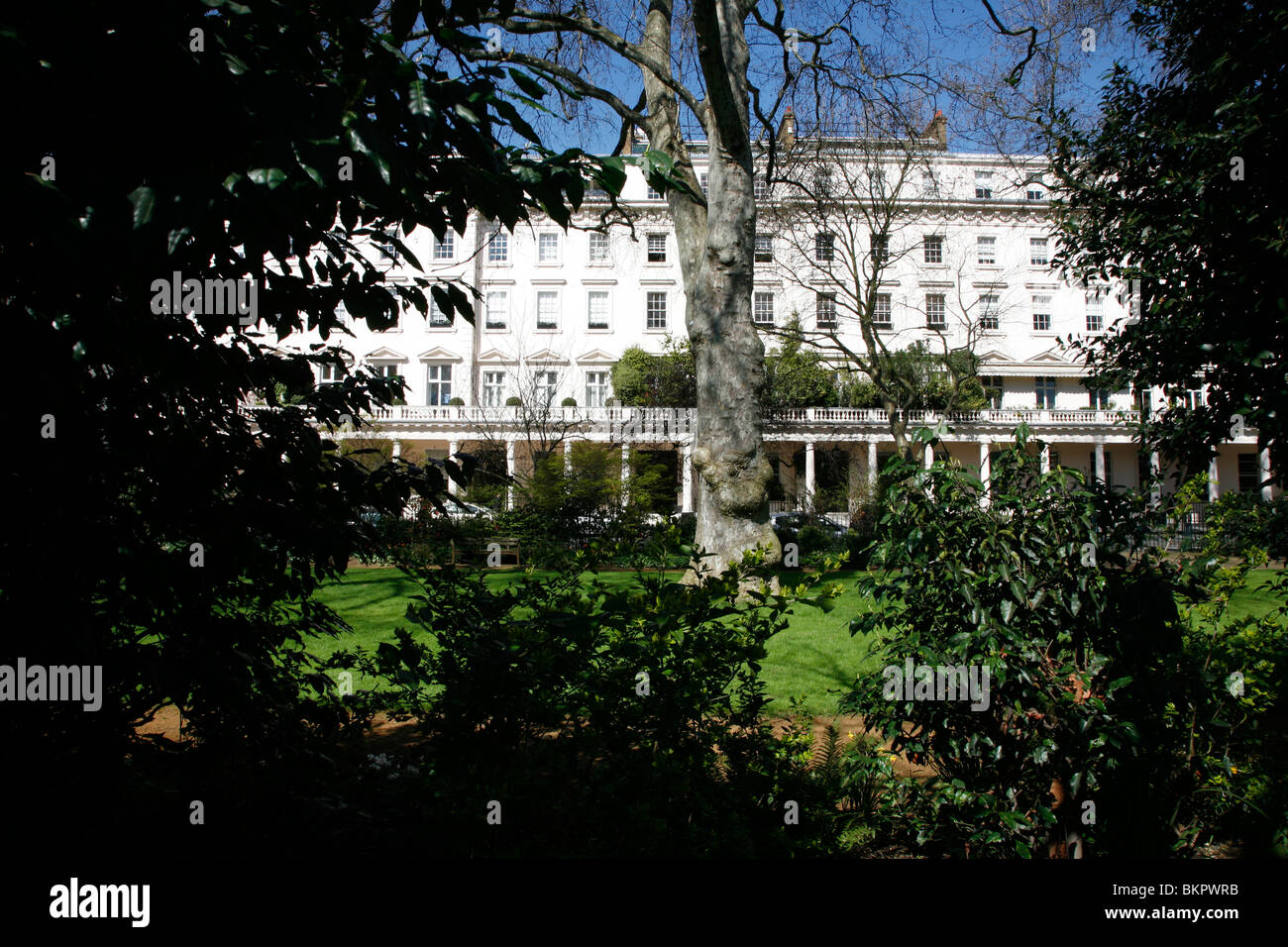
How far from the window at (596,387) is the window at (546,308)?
314 cm

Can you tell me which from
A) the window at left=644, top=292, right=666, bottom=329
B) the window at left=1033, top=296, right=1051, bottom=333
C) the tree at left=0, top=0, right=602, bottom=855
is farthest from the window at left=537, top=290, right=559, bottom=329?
the tree at left=0, top=0, right=602, bottom=855

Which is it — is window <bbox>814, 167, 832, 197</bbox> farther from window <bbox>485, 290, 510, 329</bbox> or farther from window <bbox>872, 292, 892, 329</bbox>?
window <bbox>485, 290, 510, 329</bbox>

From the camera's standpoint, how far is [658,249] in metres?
39.5

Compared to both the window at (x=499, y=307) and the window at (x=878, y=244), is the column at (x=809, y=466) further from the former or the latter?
the window at (x=499, y=307)

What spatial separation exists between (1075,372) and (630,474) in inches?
1080

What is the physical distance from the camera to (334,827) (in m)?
3.54

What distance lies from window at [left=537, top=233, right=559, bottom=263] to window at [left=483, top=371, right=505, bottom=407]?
6.26 meters

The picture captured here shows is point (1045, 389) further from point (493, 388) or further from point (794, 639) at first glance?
point (794, 639)

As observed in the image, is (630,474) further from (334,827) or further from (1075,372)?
(1075,372)

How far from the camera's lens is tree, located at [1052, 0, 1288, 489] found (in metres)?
4.69
